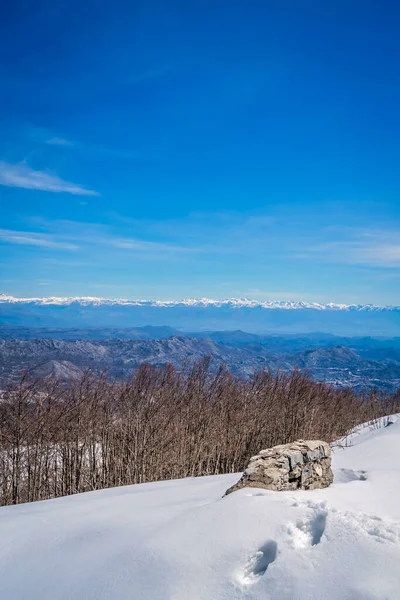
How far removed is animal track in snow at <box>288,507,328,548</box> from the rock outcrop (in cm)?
269

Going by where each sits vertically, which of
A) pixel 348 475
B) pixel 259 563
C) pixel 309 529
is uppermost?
pixel 309 529

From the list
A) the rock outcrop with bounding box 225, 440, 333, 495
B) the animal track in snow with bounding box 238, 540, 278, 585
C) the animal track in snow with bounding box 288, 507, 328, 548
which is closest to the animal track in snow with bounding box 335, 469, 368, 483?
the rock outcrop with bounding box 225, 440, 333, 495

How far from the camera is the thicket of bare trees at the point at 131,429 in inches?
808

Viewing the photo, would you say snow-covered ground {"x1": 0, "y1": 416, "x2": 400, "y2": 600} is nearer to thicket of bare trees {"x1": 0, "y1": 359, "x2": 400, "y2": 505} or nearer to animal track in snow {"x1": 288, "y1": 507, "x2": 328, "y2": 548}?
animal track in snow {"x1": 288, "y1": 507, "x2": 328, "y2": 548}

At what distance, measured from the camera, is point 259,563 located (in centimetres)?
521

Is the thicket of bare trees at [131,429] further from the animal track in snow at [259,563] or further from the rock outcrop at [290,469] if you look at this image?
the animal track in snow at [259,563]

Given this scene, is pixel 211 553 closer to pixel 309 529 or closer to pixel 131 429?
pixel 309 529

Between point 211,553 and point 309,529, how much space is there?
4.84 feet

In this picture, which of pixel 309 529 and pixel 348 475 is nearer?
pixel 309 529

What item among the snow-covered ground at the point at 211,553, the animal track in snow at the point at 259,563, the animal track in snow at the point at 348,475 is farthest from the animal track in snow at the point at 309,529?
the animal track in snow at the point at 348,475

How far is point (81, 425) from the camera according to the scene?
74.6 feet

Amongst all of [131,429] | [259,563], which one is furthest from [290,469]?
[131,429]

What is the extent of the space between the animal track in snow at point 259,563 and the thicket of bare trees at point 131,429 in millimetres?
16656

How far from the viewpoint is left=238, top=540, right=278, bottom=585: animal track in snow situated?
4.98 meters
